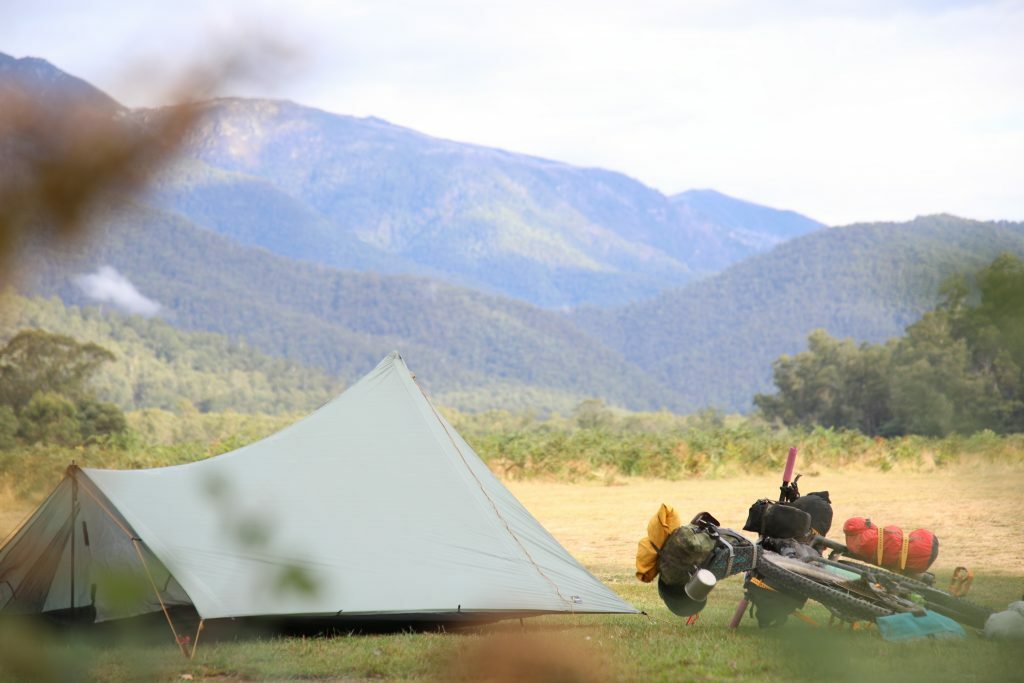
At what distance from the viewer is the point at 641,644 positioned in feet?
20.2

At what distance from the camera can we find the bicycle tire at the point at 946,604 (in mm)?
5828

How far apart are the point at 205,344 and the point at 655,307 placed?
91312 millimetres

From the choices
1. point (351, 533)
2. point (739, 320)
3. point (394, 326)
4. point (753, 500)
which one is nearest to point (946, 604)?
point (351, 533)

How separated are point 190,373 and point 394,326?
56871 millimetres

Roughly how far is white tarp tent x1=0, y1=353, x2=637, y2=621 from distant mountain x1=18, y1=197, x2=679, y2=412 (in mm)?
110668

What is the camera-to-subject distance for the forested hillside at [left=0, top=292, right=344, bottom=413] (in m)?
86.5

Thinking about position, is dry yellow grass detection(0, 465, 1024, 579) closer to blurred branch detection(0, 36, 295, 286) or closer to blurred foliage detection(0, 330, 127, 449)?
blurred branch detection(0, 36, 295, 286)

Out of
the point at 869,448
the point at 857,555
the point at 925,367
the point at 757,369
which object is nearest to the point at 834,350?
the point at 869,448

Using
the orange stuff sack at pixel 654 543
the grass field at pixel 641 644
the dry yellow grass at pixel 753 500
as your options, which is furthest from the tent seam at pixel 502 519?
the dry yellow grass at pixel 753 500

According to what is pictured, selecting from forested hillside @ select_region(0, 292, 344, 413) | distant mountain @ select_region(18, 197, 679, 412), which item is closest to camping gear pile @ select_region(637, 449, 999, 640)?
forested hillside @ select_region(0, 292, 344, 413)

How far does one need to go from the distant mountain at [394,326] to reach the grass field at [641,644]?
105 m

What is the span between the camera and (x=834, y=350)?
56.0m

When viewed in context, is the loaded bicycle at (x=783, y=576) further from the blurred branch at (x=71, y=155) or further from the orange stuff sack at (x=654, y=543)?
the blurred branch at (x=71, y=155)

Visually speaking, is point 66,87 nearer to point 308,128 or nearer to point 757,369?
point 308,128
